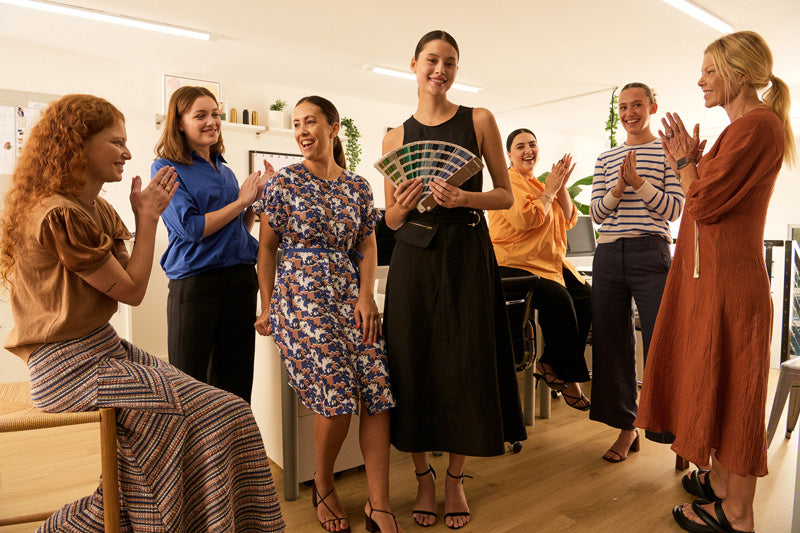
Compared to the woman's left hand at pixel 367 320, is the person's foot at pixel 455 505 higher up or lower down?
lower down

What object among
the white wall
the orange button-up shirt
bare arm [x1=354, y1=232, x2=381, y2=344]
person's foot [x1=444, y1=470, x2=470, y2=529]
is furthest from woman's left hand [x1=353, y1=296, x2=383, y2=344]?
the white wall

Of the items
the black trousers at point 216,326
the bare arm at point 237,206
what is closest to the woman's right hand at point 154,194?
the bare arm at point 237,206

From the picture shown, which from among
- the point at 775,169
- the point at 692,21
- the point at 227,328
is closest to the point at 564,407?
the point at 775,169

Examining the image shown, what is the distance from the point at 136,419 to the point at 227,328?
63 centimetres

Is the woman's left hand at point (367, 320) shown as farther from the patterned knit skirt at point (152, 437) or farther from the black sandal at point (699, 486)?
the black sandal at point (699, 486)

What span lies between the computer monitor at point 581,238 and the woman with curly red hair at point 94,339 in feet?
11.9

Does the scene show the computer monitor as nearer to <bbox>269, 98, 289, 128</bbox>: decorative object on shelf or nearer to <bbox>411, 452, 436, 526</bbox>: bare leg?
<bbox>411, 452, 436, 526</bbox>: bare leg

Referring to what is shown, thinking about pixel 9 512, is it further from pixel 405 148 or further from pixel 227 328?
pixel 405 148

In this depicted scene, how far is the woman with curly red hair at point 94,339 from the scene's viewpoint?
1316mm

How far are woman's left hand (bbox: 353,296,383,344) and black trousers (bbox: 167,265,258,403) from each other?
0.42m

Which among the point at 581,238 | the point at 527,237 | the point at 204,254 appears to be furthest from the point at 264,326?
the point at 581,238

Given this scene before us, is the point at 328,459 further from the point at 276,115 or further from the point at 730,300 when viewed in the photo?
the point at 276,115

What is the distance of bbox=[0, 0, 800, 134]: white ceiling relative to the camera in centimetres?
417

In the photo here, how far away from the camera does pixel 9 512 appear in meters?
2.04
